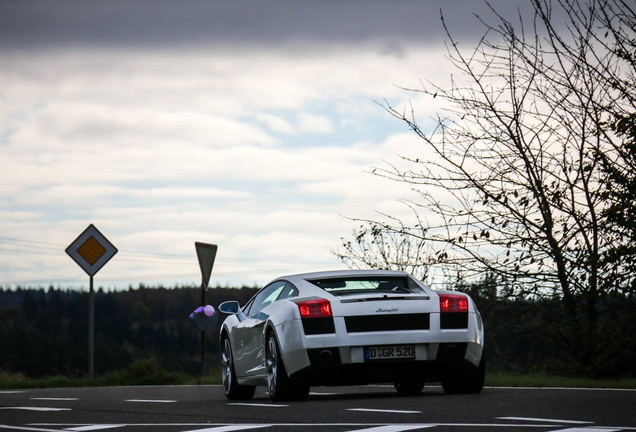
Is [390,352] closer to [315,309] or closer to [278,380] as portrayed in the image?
[315,309]

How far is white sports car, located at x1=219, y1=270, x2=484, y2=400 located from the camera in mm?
10984

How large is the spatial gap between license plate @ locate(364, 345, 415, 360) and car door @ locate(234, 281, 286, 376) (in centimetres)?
139

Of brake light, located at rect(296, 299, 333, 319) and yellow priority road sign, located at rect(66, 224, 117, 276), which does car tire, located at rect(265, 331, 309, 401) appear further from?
yellow priority road sign, located at rect(66, 224, 117, 276)

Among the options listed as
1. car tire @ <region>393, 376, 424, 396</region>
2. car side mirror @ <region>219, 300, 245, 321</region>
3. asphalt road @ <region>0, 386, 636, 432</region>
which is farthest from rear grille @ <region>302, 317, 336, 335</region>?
car side mirror @ <region>219, 300, 245, 321</region>

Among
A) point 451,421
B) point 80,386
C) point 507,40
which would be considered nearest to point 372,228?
point 507,40

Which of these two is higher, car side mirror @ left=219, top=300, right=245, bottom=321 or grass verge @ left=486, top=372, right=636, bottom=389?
car side mirror @ left=219, top=300, right=245, bottom=321

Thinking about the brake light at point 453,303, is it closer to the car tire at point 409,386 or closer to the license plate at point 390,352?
the license plate at point 390,352

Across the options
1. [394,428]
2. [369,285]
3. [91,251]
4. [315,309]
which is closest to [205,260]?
[91,251]

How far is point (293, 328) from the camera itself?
11102 millimetres

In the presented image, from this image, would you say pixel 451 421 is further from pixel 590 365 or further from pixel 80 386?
pixel 80 386

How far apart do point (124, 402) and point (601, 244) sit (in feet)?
26.2

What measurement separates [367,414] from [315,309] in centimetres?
212

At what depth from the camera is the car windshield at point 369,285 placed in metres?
11.6

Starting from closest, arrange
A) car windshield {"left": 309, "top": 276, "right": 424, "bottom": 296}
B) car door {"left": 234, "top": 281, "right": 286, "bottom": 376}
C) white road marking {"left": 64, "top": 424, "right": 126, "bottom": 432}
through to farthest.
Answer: white road marking {"left": 64, "top": 424, "right": 126, "bottom": 432} → car windshield {"left": 309, "top": 276, "right": 424, "bottom": 296} → car door {"left": 234, "top": 281, "right": 286, "bottom": 376}
